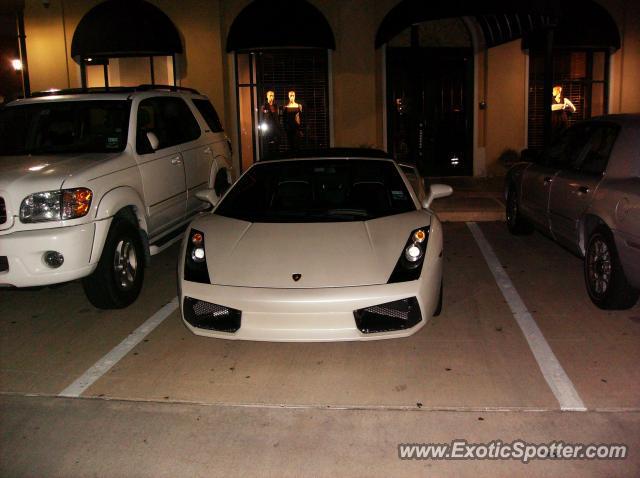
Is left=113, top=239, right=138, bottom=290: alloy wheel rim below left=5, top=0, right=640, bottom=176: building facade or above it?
below

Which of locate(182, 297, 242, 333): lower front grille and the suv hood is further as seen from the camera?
the suv hood

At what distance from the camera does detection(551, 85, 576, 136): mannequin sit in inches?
630

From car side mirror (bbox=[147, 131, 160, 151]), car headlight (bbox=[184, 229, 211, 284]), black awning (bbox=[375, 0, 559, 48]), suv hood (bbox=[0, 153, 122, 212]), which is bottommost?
car headlight (bbox=[184, 229, 211, 284])

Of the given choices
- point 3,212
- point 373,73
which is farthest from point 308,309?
point 373,73

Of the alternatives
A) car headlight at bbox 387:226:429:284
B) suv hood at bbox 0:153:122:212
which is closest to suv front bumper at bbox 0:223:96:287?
suv hood at bbox 0:153:122:212

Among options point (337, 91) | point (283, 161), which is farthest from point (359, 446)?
point (337, 91)

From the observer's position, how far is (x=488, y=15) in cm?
1292

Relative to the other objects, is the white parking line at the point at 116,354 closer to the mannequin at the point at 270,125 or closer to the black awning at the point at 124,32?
the black awning at the point at 124,32

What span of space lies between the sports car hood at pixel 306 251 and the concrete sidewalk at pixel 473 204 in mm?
5382

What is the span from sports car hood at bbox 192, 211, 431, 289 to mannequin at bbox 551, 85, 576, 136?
1120cm

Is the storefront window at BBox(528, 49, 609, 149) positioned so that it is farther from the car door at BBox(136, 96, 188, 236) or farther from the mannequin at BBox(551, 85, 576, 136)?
the car door at BBox(136, 96, 188, 236)

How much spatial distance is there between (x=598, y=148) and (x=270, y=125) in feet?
32.9

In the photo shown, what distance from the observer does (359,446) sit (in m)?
4.09

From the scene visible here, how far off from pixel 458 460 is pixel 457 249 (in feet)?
17.9
